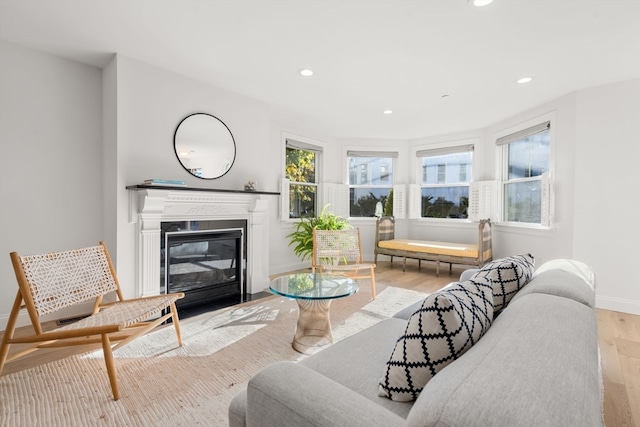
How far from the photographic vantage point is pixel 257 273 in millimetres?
3838

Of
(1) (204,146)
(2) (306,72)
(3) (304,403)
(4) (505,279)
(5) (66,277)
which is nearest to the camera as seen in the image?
(3) (304,403)

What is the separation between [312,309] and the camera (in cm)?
237

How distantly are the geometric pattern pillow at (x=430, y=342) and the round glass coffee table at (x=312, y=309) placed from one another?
1234 mm

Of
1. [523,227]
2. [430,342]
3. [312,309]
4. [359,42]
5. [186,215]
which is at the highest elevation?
[359,42]

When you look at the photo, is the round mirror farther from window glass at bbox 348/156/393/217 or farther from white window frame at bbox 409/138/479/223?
white window frame at bbox 409/138/479/223

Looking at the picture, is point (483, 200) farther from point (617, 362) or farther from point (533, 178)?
point (617, 362)

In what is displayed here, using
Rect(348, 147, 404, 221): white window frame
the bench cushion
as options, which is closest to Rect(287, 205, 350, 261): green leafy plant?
the bench cushion

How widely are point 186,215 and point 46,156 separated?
1283mm

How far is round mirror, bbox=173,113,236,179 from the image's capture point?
324cm

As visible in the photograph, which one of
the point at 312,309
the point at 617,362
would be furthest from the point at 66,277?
the point at 617,362

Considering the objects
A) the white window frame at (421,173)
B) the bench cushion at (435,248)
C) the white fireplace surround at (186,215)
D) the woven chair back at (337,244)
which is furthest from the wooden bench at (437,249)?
the white fireplace surround at (186,215)

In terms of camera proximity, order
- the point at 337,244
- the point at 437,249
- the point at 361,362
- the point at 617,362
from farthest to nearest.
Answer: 1. the point at 437,249
2. the point at 337,244
3. the point at 617,362
4. the point at 361,362

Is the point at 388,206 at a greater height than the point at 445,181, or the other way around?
the point at 445,181

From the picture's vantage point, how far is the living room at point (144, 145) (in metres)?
2.66
